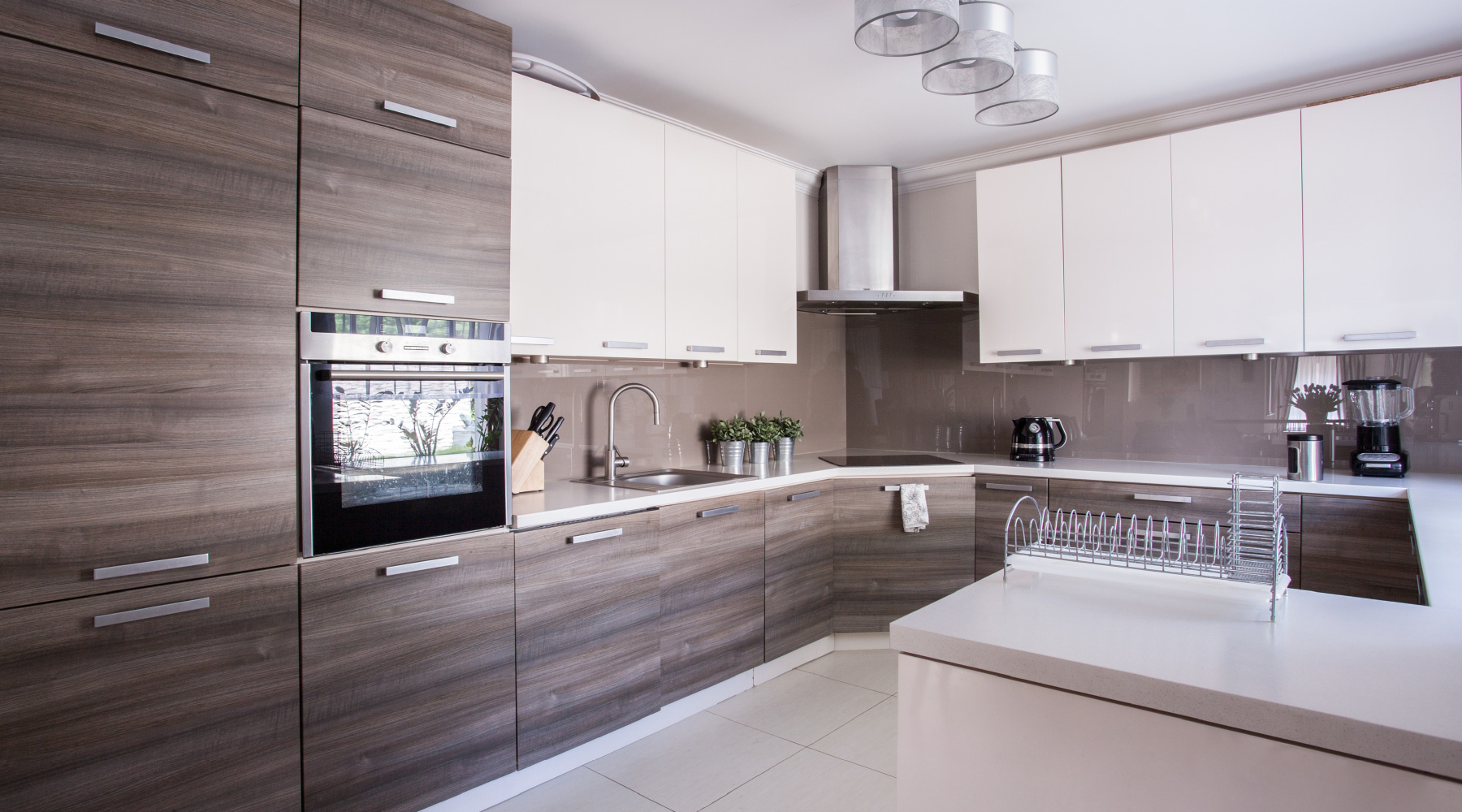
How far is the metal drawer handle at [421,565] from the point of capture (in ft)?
6.08

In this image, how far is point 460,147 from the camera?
6.67 feet

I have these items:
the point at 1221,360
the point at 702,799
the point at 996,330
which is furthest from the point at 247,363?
the point at 1221,360

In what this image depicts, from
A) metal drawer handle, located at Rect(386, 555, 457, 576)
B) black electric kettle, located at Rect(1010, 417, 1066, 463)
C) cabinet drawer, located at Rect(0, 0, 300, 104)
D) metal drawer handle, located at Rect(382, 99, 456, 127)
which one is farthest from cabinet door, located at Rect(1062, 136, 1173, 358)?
cabinet drawer, located at Rect(0, 0, 300, 104)

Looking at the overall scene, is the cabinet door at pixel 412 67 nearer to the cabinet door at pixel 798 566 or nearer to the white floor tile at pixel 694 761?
the cabinet door at pixel 798 566

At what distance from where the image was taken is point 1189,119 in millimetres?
3195

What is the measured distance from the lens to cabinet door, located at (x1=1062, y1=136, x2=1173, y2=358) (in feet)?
10.1

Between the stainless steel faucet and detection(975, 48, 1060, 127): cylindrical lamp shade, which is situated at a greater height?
detection(975, 48, 1060, 127): cylindrical lamp shade

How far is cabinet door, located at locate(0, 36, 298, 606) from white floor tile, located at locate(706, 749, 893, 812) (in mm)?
1431

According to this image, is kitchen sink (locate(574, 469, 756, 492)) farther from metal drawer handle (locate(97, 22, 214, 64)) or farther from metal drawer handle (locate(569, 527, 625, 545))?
metal drawer handle (locate(97, 22, 214, 64))

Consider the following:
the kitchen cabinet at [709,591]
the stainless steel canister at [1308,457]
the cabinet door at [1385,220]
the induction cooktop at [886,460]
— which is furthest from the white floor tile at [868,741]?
the cabinet door at [1385,220]

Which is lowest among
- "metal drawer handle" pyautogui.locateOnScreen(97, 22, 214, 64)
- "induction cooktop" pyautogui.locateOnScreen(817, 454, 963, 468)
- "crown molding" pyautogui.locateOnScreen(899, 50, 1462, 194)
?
"induction cooktop" pyautogui.locateOnScreen(817, 454, 963, 468)

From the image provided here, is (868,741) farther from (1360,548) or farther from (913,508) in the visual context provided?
(1360,548)

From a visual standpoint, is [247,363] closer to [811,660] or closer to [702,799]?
[702,799]

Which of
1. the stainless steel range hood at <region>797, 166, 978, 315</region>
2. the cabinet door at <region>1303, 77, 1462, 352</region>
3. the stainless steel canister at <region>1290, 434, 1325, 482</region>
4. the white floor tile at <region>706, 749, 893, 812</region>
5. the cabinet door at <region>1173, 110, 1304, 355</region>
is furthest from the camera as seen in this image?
the stainless steel range hood at <region>797, 166, 978, 315</region>
